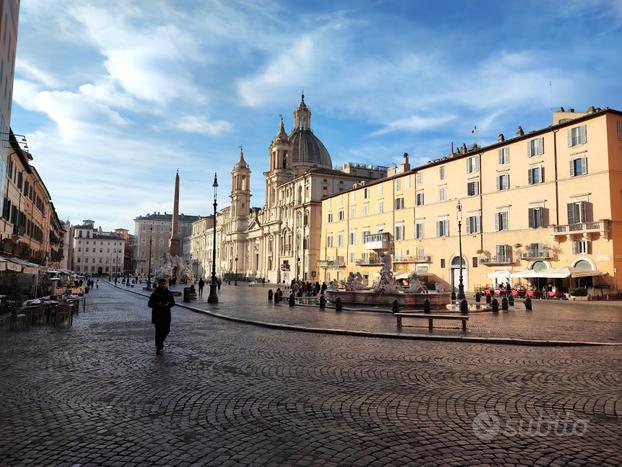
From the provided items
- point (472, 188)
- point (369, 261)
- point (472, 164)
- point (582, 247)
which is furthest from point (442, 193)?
point (582, 247)

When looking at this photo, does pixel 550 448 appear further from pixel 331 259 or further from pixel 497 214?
pixel 331 259

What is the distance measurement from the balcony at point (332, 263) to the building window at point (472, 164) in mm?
25099

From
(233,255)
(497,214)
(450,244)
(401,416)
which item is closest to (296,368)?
Result: (401,416)

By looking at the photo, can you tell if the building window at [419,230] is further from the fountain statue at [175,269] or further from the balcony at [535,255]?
the fountain statue at [175,269]

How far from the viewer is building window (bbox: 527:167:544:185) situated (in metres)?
40.2

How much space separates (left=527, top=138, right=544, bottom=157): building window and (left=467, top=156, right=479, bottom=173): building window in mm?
5887

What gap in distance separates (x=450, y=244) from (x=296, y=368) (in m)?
42.2

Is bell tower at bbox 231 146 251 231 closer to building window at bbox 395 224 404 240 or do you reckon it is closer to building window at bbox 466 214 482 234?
building window at bbox 395 224 404 240

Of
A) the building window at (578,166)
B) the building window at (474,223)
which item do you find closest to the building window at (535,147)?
the building window at (578,166)

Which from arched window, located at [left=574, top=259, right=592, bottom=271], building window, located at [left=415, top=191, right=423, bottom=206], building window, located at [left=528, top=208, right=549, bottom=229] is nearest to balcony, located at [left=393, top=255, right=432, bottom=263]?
building window, located at [left=415, top=191, right=423, bottom=206]

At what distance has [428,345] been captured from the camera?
12.6 meters

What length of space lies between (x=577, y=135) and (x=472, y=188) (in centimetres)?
1142

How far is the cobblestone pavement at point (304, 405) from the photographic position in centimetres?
492

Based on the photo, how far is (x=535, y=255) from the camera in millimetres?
39906
